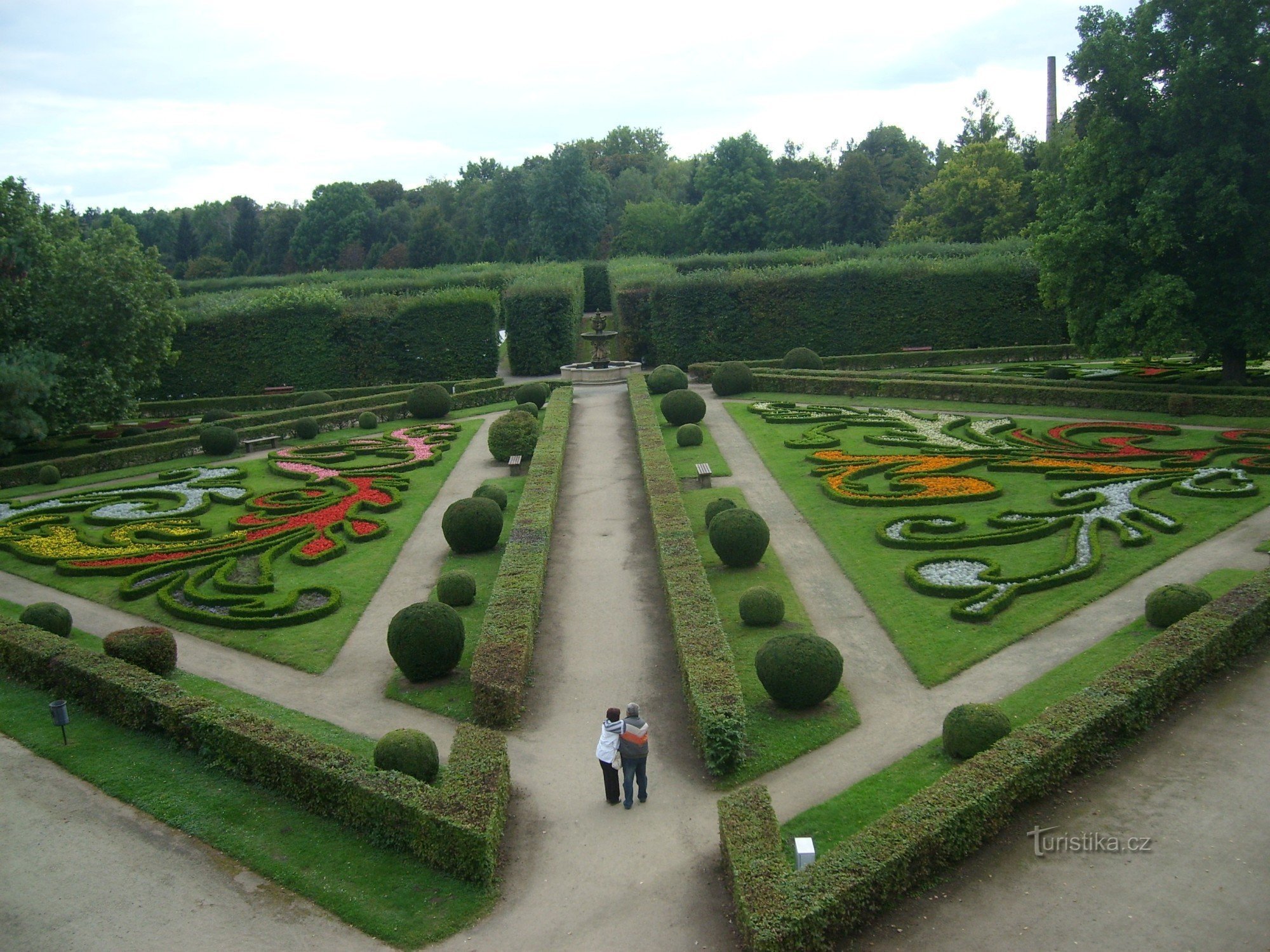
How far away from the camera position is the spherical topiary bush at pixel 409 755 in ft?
42.5

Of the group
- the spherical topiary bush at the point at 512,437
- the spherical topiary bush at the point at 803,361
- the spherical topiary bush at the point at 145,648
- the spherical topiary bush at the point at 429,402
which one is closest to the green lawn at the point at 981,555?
the spherical topiary bush at the point at 512,437

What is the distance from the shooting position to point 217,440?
3644cm

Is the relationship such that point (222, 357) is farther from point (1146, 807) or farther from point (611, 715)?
point (1146, 807)

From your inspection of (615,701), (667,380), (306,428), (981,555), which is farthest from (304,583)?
(667,380)

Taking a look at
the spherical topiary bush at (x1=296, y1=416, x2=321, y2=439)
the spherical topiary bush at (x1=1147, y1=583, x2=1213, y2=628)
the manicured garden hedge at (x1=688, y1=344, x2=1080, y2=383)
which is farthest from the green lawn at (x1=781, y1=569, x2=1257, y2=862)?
the manicured garden hedge at (x1=688, y1=344, x2=1080, y2=383)

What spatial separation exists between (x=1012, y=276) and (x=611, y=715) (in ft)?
145

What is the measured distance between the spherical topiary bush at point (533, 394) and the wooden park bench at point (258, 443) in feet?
31.9

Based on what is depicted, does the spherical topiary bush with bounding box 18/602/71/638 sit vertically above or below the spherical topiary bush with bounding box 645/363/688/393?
below

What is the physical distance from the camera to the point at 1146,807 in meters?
11.8

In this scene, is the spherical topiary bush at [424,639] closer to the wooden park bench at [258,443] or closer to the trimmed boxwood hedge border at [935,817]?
the trimmed boxwood hedge border at [935,817]

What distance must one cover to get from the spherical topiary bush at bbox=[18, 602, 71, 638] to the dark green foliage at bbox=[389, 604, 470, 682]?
6939 millimetres

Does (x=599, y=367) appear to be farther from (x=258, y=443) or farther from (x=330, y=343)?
(x=258, y=443)

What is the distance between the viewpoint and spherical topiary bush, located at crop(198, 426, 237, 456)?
120 feet

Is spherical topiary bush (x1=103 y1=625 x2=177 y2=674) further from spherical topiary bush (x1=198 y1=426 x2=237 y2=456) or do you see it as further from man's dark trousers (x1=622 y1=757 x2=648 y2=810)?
spherical topiary bush (x1=198 y1=426 x2=237 y2=456)
